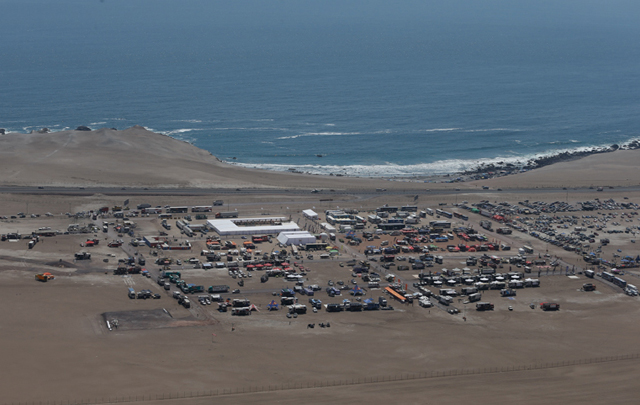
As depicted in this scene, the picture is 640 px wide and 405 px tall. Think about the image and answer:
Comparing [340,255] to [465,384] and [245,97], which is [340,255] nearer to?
[465,384]

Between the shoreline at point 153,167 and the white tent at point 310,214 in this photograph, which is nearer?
the white tent at point 310,214

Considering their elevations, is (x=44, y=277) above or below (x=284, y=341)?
above

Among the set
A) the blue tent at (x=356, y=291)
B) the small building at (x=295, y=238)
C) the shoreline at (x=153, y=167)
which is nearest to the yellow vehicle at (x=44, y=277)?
the small building at (x=295, y=238)

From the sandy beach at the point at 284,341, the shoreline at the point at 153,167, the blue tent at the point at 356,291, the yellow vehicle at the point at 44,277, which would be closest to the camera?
the sandy beach at the point at 284,341

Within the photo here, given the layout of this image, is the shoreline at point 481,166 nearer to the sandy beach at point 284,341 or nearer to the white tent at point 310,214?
the white tent at point 310,214

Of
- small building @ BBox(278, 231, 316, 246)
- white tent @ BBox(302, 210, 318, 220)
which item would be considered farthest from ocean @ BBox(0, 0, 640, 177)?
small building @ BBox(278, 231, 316, 246)

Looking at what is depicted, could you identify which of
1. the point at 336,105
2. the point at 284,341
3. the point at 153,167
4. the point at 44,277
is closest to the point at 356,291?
the point at 284,341

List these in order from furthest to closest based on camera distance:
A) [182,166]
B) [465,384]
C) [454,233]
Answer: [182,166]
[454,233]
[465,384]

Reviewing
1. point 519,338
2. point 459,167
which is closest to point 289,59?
point 459,167

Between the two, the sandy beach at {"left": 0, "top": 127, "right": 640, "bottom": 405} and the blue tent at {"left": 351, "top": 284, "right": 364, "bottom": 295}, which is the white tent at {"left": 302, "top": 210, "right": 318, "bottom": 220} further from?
the blue tent at {"left": 351, "top": 284, "right": 364, "bottom": 295}

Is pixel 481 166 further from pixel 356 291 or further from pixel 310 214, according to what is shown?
pixel 356 291

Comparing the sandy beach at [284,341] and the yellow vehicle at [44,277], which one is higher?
the yellow vehicle at [44,277]
